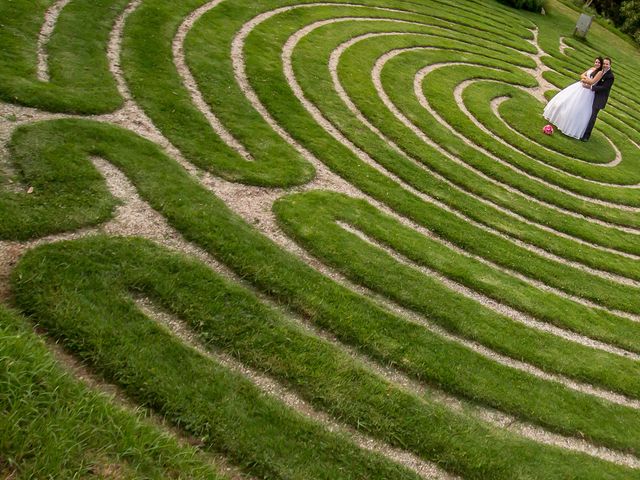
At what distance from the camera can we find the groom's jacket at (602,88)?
2740cm

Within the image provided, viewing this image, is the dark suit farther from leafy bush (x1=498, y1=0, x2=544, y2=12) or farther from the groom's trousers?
leafy bush (x1=498, y1=0, x2=544, y2=12)

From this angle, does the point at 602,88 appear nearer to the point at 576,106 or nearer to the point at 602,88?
the point at 602,88

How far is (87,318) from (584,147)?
2680 centimetres

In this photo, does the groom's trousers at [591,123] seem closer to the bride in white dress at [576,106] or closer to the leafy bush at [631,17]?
the bride in white dress at [576,106]

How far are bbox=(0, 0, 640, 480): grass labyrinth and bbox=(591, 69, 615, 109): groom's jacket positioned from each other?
5.25m

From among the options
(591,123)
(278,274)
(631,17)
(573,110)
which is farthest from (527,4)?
(278,274)

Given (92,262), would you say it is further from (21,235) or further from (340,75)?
(340,75)

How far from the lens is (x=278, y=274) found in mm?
12375

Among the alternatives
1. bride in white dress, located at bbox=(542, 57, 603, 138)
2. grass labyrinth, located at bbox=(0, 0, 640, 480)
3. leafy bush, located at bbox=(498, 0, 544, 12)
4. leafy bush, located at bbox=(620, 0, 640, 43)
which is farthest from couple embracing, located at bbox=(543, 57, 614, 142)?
leafy bush, located at bbox=(620, 0, 640, 43)

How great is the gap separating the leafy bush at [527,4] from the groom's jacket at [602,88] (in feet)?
109

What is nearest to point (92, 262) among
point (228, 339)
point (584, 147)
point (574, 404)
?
point (228, 339)

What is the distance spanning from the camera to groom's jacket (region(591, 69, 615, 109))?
89.9ft

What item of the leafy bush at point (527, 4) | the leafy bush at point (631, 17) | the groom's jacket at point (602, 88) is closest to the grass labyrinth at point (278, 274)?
the groom's jacket at point (602, 88)

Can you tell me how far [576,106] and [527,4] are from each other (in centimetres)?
3538
